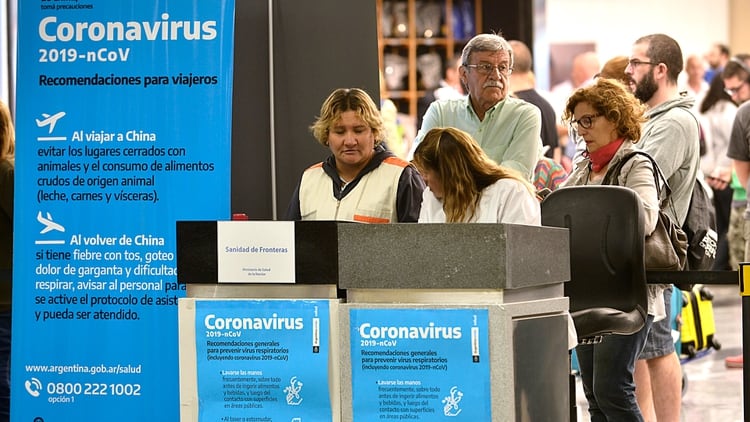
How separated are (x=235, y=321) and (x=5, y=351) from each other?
2.44m

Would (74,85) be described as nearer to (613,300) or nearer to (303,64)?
(303,64)

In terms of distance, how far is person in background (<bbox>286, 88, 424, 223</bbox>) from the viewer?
411 centimetres

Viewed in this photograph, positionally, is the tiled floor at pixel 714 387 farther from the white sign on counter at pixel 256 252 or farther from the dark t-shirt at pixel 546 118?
the white sign on counter at pixel 256 252

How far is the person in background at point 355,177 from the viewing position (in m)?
4.11

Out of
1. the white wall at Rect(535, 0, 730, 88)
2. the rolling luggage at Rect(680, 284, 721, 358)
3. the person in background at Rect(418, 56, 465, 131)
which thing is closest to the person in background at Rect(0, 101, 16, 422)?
the rolling luggage at Rect(680, 284, 721, 358)

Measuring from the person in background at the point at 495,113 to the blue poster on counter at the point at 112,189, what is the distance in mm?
1221

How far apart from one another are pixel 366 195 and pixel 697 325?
131 inches

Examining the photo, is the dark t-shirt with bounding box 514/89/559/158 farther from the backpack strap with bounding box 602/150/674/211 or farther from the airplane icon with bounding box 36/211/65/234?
the airplane icon with bounding box 36/211/65/234

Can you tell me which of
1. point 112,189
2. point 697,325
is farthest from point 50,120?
point 697,325

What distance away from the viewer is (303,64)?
4.41 metres

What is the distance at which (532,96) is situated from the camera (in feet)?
20.8

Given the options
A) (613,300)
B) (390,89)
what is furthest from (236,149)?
(390,89)

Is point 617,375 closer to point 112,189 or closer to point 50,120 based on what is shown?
point 112,189

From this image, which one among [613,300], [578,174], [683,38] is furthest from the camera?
[683,38]
